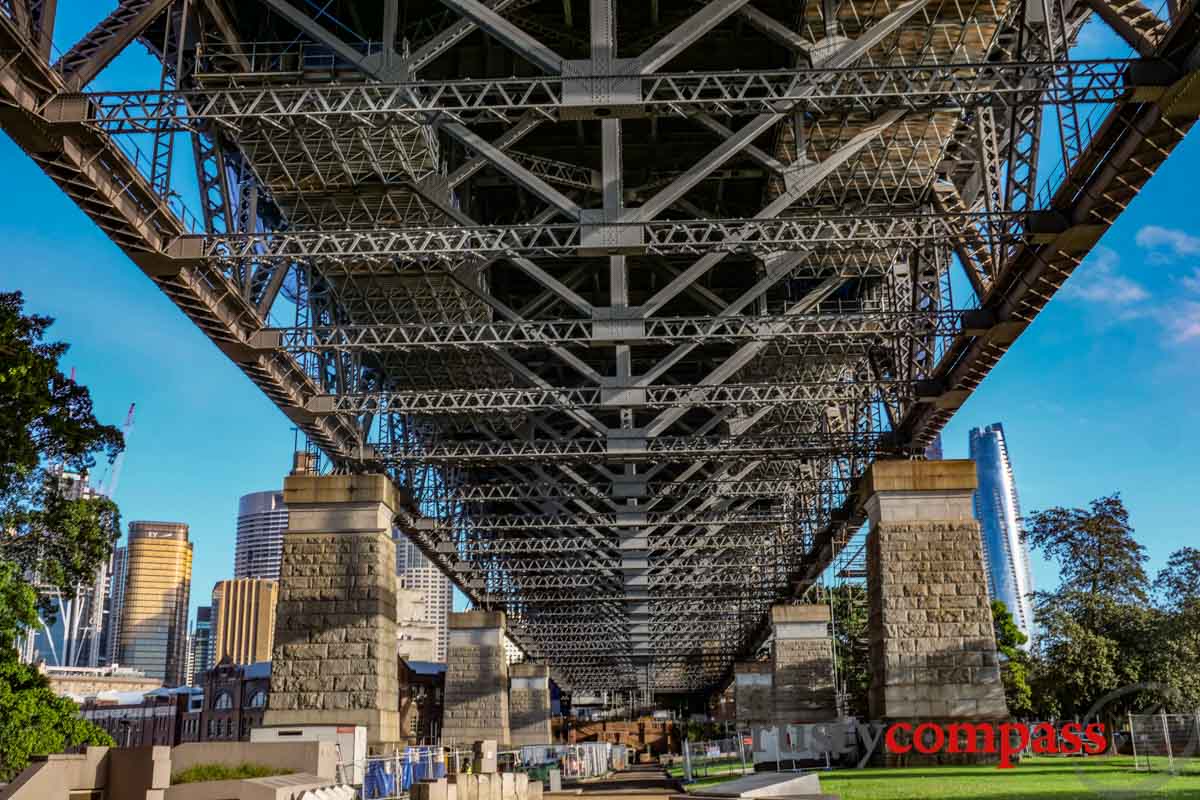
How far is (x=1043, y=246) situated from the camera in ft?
81.0

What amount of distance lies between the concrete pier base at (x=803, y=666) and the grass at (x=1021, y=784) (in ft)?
104

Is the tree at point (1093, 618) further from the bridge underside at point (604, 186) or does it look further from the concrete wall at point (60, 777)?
the concrete wall at point (60, 777)

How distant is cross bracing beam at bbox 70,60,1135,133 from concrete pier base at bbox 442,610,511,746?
45.9 meters

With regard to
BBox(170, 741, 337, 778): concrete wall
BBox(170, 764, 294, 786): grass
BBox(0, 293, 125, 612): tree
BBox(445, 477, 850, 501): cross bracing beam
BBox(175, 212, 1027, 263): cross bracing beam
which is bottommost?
BBox(170, 764, 294, 786): grass

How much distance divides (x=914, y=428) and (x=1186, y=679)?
20325 mm

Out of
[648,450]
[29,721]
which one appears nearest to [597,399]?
[648,450]

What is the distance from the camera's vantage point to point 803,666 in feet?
197

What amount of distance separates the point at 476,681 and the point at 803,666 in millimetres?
17308

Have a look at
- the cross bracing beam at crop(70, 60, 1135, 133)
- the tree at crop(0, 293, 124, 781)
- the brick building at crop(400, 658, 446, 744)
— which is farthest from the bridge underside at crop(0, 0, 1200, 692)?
the brick building at crop(400, 658, 446, 744)

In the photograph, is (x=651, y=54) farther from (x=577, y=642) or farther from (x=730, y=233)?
(x=577, y=642)

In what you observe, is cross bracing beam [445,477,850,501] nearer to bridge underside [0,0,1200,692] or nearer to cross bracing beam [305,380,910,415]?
bridge underside [0,0,1200,692]

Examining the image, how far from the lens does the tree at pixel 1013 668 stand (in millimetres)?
62750

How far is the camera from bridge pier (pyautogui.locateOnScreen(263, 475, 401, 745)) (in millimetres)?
32938

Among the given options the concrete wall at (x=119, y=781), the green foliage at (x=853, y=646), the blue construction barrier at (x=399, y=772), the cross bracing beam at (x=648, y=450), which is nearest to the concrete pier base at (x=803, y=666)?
the green foliage at (x=853, y=646)
